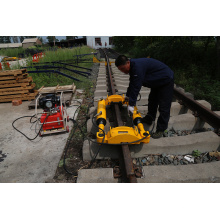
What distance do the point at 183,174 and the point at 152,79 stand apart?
166 cm

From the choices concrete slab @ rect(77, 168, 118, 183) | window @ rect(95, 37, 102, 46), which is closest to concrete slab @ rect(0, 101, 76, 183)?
concrete slab @ rect(77, 168, 118, 183)

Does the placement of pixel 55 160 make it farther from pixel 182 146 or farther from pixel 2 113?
pixel 2 113

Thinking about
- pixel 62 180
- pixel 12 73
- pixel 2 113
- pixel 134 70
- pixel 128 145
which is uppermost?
pixel 134 70

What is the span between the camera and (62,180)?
2.35 m

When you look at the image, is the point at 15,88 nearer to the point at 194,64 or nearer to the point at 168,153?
the point at 168,153

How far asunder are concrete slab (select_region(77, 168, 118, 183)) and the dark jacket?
1303mm

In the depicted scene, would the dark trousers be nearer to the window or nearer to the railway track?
the railway track

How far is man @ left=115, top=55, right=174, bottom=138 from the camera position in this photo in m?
2.73

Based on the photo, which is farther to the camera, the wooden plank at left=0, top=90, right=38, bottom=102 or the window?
the window

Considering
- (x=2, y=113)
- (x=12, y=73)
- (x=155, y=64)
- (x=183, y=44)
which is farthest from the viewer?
(x=183, y=44)

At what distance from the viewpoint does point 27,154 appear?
304 cm

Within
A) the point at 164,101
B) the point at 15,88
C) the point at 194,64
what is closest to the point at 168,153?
the point at 164,101

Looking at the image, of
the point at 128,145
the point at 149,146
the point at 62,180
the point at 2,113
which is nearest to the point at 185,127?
the point at 149,146

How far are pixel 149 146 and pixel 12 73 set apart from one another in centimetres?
573
